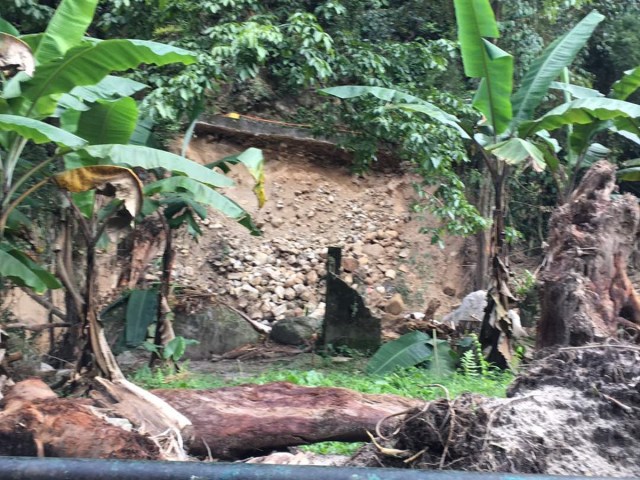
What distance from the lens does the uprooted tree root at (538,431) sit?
10.9ft

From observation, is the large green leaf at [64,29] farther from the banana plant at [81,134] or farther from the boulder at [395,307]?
the boulder at [395,307]

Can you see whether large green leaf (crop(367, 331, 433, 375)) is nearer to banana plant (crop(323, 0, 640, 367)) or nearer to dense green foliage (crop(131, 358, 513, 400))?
dense green foliage (crop(131, 358, 513, 400))

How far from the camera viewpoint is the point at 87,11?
16.6ft

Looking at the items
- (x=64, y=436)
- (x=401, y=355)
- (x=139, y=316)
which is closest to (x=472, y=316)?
(x=401, y=355)

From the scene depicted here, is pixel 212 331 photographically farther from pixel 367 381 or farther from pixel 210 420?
pixel 210 420

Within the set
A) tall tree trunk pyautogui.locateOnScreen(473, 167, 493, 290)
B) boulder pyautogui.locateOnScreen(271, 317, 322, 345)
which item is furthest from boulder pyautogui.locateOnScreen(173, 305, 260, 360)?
tall tree trunk pyautogui.locateOnScreen(473, 167, 493, 290)

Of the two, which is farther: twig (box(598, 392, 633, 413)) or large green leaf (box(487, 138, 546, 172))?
large green leaf (box(487, 138, 546, 172))

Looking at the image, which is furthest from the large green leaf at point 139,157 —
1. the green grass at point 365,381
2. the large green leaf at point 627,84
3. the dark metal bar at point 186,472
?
the large green leaf at point 627,84

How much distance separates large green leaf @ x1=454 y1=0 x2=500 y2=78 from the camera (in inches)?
249

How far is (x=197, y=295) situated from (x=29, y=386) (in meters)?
4.90

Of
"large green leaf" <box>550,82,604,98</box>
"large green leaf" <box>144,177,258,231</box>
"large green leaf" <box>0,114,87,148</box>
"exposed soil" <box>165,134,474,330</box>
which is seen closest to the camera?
"large green leaf" <box>0,114,87,148</box>

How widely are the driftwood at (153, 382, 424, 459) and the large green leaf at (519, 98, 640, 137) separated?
3.41 meters

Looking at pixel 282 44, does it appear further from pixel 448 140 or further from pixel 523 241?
pixel 523 241

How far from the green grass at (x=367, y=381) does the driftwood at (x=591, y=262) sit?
0.94 m
